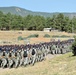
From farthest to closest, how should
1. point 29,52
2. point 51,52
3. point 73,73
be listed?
point 51,52 → point 29,52 → point 73,73

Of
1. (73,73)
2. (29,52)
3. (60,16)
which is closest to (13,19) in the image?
(60,16)

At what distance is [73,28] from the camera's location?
135 m

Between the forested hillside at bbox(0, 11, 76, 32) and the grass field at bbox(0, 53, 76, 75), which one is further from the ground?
the grass field at bbox(0, 53, 76, 75)

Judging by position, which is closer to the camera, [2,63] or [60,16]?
[2,63]

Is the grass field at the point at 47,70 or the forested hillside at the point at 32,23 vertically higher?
the grass field at the point at 47,70

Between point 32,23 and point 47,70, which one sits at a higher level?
point 47,70

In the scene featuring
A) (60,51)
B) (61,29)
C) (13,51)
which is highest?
(13,51)

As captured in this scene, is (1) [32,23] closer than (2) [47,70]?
No

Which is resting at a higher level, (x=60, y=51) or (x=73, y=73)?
(x=73, y=73)

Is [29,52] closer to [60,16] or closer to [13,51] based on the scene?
[13,51]

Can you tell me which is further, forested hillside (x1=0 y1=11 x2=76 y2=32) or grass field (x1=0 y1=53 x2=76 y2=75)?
forested hillside (x1=0 y1=11 x2=76 y2=32)

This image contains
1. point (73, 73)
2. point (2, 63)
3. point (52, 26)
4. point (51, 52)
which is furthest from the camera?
point (52, 26)

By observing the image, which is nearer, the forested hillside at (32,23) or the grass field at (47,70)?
the grass field at (47,70)

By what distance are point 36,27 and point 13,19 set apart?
10725 mm
